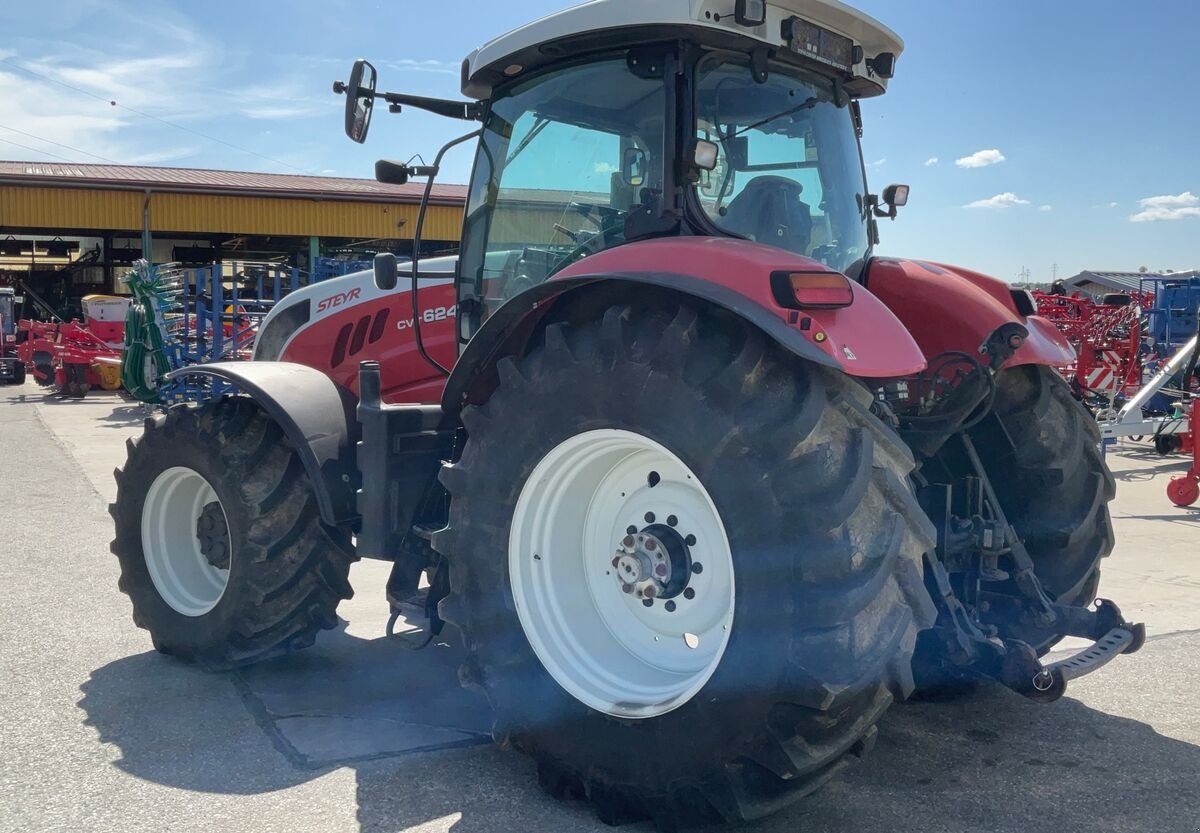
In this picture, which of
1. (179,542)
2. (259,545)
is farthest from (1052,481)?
(179,542)

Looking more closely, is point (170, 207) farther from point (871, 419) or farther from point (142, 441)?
point (871, 419)

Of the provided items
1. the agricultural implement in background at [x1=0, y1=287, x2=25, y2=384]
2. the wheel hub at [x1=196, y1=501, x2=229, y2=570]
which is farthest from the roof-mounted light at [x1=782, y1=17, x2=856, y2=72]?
the agricultural implement in background at [x1=0, y1=287, x2=25, y2=384]

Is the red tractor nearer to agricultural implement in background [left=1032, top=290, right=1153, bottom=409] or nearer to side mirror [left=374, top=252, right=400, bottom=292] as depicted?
side mirror [left=374, top=252, right=400, bottom=292]

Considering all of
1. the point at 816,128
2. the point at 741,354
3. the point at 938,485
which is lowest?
the point at 938,485

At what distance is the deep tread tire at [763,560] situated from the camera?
258 cm

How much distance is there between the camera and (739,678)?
267 centimetres

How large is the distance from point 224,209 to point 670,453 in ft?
96.8


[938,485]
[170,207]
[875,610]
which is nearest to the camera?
[875,610]

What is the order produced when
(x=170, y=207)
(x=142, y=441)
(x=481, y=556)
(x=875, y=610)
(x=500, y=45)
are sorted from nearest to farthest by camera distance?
(x=875, y=610) → (x=481, y=556) → (x=500, y=45) → (x=142, y=441) → (x=170, y=207)

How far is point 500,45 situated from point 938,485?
2189 millimetres

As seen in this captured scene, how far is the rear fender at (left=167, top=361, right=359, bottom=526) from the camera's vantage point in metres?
4.09

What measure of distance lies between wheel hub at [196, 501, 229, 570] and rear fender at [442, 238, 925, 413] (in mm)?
1972

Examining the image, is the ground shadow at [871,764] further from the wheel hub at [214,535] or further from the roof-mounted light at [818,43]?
the roof-mounted light at [818,43]

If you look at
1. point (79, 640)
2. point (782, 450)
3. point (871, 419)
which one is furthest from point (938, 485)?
point (79, 640)
